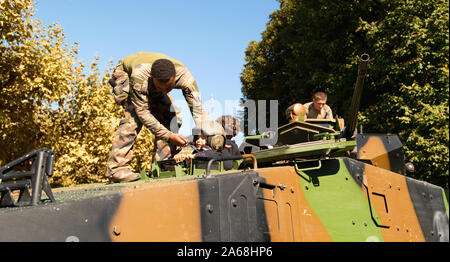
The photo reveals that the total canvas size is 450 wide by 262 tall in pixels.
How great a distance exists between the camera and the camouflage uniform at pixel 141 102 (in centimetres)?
520

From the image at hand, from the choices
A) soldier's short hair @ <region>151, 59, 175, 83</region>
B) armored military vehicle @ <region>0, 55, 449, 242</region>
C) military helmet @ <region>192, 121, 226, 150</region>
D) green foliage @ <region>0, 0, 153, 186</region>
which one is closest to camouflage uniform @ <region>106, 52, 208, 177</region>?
military helmet @ <region>192, 121, 226, 150</region>

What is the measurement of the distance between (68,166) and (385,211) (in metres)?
10.9

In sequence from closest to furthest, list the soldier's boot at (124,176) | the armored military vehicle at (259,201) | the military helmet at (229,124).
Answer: the armored military vehicle at (259,201) → the soldier's boot at (124,176) → the military helmet at (229,124)

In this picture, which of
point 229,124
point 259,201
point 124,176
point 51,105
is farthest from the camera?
point 51,105

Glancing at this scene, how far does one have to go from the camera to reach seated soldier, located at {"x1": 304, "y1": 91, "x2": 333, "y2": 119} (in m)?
6.57

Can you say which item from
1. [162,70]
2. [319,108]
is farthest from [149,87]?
[319,108]

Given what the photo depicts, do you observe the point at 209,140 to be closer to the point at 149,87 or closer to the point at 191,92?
the point at 191,92

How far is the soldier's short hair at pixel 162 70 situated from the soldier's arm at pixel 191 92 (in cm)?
32

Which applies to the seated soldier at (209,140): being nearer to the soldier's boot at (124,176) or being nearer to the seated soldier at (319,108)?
the soldier's boot at (124,176)

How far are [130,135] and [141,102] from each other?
47 centimetres

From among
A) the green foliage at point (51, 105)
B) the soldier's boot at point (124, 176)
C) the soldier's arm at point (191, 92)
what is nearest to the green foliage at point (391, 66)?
the green foliage at point (51, 105)

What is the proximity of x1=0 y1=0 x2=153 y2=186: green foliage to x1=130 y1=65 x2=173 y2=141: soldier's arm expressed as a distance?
25.2 ft

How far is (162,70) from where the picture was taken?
5062 millimetres
